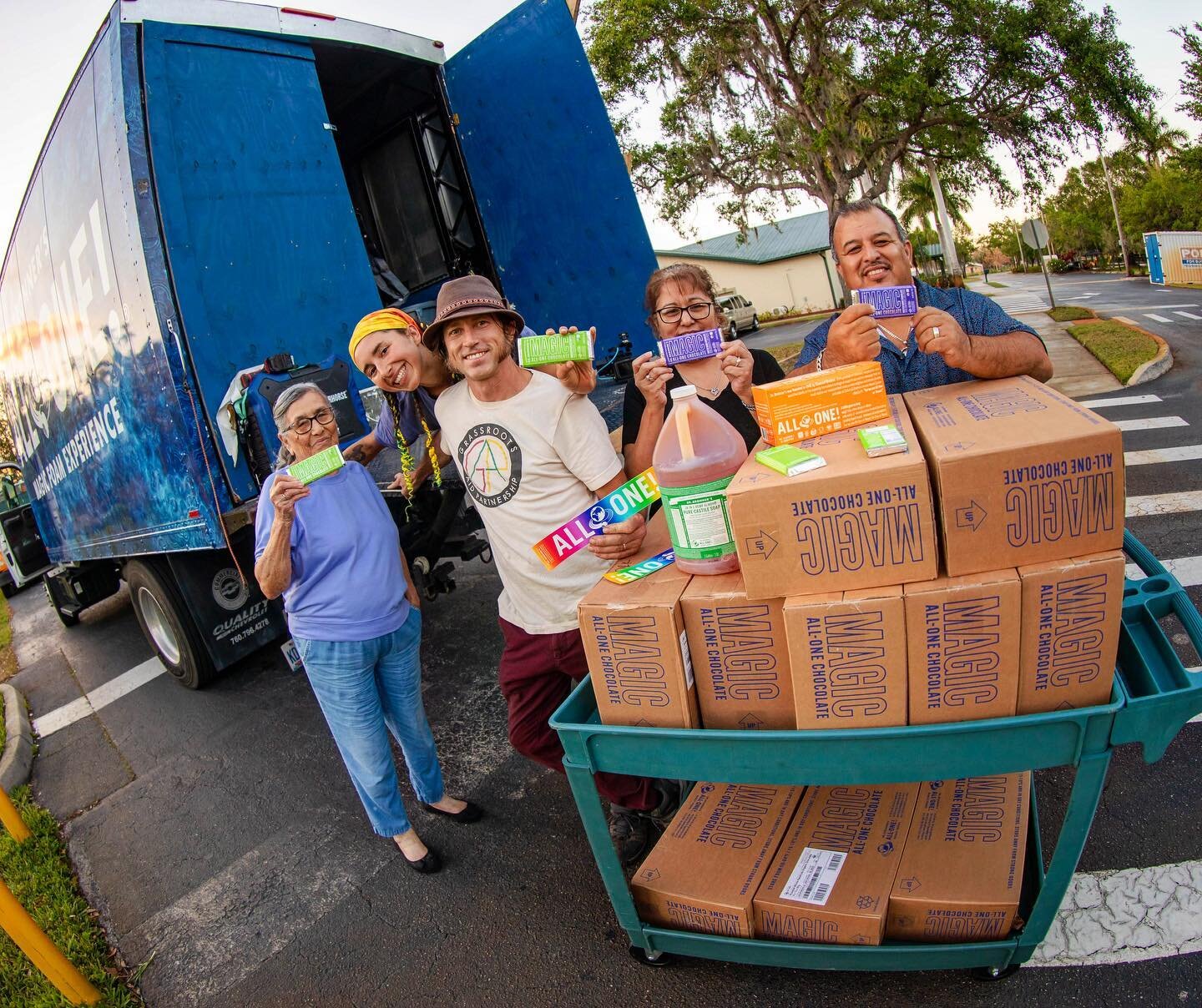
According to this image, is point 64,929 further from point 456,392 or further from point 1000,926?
point 1000,926

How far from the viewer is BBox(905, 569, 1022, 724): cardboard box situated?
1404 millimetres

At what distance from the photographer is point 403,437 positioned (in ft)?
8.93

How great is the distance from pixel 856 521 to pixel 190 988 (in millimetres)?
2822

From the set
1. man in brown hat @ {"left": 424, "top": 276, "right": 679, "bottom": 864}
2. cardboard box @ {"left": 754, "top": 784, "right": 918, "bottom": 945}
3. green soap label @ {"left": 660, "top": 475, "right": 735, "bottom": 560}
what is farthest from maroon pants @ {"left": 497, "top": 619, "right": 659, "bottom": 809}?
green soap label @ {"left": 660, "top": 475, "right": 735, "bottom": 560}

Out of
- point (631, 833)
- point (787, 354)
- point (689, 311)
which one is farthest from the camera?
point (787, 354)

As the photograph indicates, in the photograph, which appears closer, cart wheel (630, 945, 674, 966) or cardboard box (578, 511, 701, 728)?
cardboard box (578, 511, 701, 728)

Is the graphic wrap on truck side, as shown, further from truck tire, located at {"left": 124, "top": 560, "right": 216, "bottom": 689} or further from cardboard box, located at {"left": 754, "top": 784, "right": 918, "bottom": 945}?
cardboard box, located at {"left": 754, "top": 784, "right": 918, "bottom": 945}

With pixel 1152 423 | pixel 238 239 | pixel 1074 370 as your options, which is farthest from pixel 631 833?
pixel 1074 370

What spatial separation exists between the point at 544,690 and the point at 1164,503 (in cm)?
466

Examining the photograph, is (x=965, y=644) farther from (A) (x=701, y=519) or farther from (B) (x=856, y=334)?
(B) (x=856, y=334)

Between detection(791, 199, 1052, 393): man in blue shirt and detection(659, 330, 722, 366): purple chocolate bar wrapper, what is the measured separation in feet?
0.99

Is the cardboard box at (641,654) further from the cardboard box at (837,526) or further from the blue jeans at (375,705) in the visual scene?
the blue jeans at (375,705)

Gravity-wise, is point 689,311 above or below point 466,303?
below

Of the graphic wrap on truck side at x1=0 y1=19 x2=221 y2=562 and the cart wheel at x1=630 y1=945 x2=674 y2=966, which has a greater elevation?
the graphic wrap on truck side at x1=0 y1=19 x2=221 y2=562
